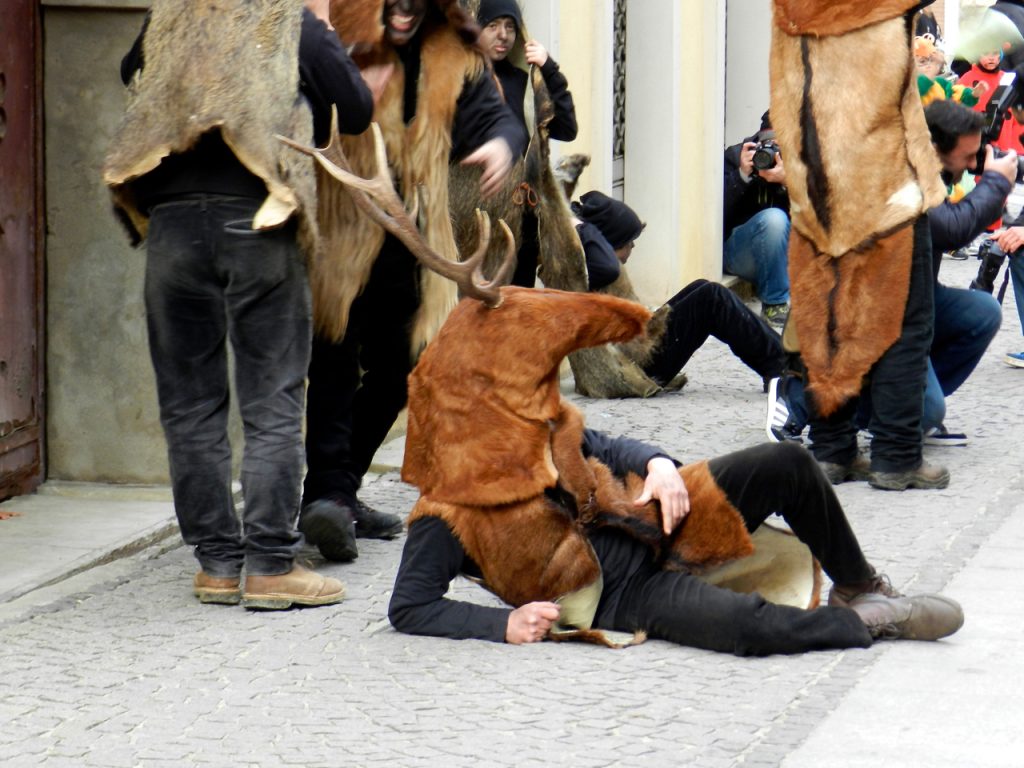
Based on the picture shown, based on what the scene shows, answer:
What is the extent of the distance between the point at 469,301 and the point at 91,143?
7.69 ft

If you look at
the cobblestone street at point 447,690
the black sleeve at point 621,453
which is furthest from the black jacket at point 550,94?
the black sleeve at point 621,453

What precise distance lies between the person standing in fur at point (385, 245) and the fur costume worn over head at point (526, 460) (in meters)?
1.05

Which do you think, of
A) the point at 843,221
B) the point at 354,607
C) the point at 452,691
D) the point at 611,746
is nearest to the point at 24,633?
the point at 354,607

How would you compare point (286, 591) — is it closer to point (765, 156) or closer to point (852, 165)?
point (852, 165)

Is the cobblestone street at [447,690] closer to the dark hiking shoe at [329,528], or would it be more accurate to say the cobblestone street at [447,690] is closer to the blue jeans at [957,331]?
the dark hiking shoe at [329,528]

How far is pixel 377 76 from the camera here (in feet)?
20.0

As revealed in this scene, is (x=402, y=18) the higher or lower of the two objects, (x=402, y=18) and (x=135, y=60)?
the higher

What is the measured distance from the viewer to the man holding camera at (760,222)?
10766 millimetres

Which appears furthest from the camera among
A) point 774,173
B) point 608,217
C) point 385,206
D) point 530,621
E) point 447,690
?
point 774,173

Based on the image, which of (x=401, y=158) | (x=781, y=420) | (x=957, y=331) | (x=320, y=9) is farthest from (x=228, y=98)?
(x=957, y=331)

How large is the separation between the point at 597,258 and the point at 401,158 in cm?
277

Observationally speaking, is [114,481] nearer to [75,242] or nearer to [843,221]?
[75,242]

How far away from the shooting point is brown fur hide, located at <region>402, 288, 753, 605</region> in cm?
493

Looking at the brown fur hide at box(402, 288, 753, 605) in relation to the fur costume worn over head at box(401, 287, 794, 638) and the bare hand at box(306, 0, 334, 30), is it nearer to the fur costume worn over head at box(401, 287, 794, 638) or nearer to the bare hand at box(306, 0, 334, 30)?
the fur costume worn over head at box(401, 287, 794, 638)
